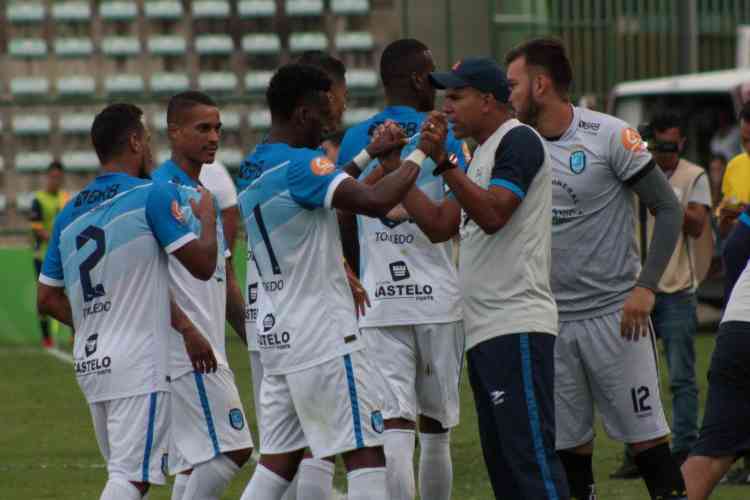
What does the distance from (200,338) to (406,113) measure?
148cm

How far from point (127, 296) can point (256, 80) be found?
18.1 m

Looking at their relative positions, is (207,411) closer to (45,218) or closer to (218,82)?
(45,218)

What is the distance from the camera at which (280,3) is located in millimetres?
25375

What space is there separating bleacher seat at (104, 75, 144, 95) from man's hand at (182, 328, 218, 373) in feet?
57.9

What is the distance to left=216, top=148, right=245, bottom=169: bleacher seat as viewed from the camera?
24.5 meters

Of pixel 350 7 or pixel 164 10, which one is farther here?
pixel 350 7

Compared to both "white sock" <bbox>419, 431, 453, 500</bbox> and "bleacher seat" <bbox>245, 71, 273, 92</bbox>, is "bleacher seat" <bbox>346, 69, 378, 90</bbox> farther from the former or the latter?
"white sock" <bbox>419, 431, 453, 500</bbox>

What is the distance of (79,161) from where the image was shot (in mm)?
24688

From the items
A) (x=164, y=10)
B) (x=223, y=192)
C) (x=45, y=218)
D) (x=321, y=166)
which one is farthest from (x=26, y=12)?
(x=321, y=166)

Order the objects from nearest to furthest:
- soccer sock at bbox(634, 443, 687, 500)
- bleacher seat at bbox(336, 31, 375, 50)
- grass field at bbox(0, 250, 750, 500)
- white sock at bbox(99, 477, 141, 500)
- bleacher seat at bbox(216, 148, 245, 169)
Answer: white sock at bbox(99, 477, 141, 500), soccer sock at bbox(634, 443, 687, 500), grass field at bbox(0, 250, 750, 500), bleacher seat at bbox(216, 148, 245, 169), bleacher seat at bbox(336, 31, 375, 50)

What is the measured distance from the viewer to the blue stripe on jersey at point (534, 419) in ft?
23.0

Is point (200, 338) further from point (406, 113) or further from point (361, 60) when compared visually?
point (361, 60)

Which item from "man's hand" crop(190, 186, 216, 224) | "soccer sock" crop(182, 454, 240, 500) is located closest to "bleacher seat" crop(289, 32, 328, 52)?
"soccer sock" crop(182, 454, 240, 500)

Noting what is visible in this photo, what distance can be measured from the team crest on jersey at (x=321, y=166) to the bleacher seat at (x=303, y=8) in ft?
61.2
